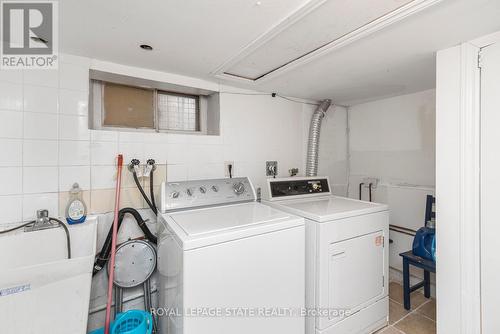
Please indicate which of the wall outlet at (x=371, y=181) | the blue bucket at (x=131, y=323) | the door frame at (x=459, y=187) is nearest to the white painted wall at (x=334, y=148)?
the wall outlet at (x=371, y=181)

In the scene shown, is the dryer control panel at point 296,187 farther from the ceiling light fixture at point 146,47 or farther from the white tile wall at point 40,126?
the white tile wall at point 40,126

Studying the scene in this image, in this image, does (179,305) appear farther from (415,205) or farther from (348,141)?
(348,141)

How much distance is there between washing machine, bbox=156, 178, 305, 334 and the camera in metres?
1.14

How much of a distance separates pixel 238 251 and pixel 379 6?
138 centimetres

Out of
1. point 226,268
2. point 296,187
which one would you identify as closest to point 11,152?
point 226,268

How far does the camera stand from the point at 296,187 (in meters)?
2.15

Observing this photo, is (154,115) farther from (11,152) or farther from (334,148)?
(334,148)

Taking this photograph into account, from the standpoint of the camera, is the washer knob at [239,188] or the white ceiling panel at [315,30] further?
the washer knob at [239,188]

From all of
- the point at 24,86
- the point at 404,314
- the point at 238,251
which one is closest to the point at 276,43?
the point at 238,251

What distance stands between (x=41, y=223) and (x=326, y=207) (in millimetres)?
1904

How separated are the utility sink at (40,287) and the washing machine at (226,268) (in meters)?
0.43

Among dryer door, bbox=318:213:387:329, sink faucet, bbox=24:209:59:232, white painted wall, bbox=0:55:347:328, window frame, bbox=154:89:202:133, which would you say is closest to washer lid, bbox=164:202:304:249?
dryer door, bbox=318:213:387:329

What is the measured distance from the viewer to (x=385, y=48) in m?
1.49

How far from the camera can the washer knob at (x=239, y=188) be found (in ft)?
6.19
